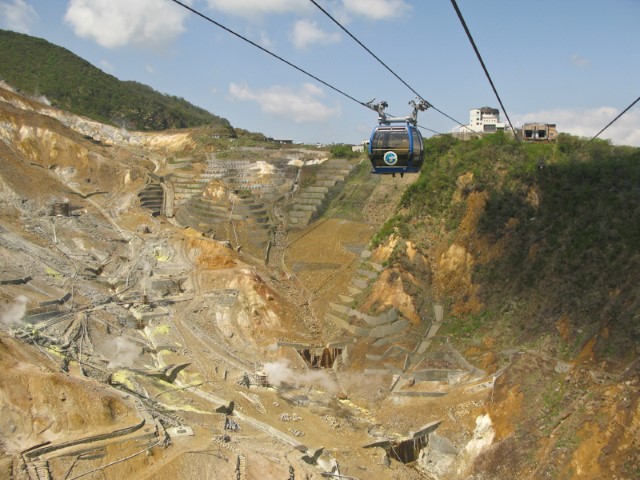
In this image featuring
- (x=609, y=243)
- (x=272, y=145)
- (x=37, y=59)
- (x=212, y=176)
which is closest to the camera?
(x=609, y=243)

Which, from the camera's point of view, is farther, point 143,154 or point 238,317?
point 143,154

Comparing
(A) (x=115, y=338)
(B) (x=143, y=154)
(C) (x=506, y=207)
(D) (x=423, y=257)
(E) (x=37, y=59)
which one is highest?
(E) (x=37, y=59)

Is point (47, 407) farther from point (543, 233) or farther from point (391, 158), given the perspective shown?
point (543, 233)

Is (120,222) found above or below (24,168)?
below

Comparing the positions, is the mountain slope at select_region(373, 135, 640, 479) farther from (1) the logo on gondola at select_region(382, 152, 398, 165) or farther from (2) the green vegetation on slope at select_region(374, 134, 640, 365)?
(1) the logo on gondola at select_region(382, 152, 398, 165)

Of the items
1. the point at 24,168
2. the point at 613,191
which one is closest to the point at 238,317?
the point at 613,191

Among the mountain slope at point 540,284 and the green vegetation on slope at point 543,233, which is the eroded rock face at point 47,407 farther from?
the green vegetation on slope at point 543,233

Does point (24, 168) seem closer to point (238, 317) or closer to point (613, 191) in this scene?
point (238, 317)

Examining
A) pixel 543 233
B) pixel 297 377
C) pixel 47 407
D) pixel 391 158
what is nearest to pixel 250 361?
pixel 297 377
